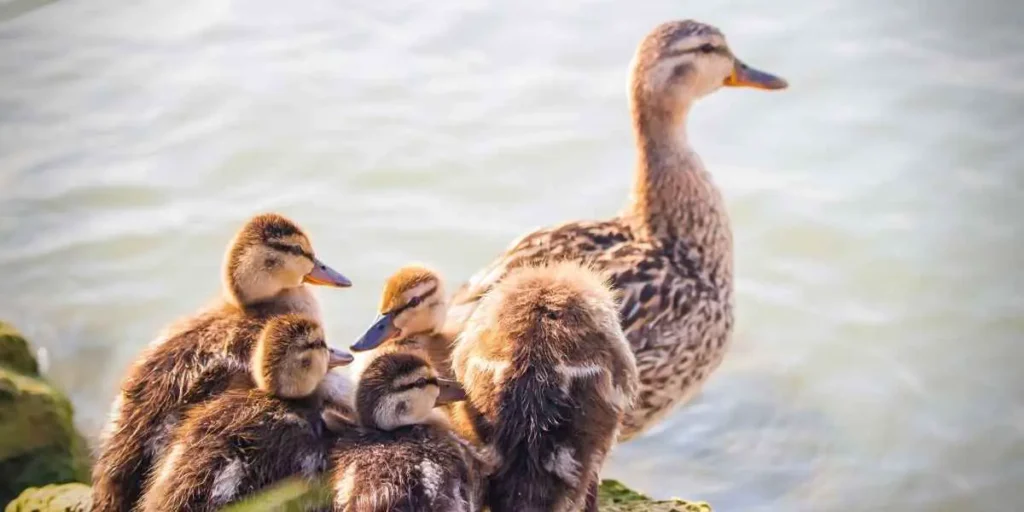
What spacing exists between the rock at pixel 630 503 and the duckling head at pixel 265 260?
106 centimetres

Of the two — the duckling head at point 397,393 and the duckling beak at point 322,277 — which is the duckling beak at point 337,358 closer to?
the duckling head at point 397,393

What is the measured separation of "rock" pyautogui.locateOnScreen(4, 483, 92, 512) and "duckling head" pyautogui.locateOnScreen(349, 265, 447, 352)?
86 centimetres

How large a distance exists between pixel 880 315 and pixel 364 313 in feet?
7.03

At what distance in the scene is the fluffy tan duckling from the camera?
2.89 meters

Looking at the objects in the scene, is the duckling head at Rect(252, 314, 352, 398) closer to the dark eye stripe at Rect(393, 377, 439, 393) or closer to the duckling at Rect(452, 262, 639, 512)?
the dark eye stripe at Rect(393, 377, 439, 393)

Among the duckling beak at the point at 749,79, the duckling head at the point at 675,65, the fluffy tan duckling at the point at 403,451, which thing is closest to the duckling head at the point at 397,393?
the fluffy tan duckling at the point at 403,451

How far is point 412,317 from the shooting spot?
375 centimetres

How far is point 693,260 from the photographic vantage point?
14.4 ft

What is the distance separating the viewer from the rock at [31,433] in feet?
13.0

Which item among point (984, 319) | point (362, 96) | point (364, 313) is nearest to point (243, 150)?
point (362, 96)

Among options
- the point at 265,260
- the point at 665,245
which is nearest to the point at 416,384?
the point at 265,260

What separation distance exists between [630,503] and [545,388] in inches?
31.3

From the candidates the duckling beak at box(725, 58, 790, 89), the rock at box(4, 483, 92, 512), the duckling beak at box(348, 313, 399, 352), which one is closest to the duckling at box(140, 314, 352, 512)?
the duckling beak at box(348, 313, 399, 352)

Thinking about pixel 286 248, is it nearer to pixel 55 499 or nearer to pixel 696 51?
pixel 55 499
